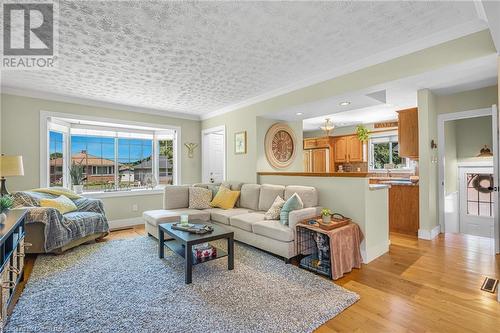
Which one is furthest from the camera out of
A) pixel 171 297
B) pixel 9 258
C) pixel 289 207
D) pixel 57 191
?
pixel 57 191

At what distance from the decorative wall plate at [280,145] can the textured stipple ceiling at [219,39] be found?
126cm

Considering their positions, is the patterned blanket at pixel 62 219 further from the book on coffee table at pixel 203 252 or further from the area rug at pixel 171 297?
the book on coffee table at pixel 203 252

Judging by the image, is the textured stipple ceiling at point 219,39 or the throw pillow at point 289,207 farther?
the throw pillow at point 289,207

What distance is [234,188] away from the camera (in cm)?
482

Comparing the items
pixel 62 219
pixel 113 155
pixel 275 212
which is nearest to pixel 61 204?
pixel 62 219

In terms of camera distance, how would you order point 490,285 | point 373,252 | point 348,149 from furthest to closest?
point 348,149, point 373,252, point 490,285

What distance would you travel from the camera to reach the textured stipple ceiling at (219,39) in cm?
209

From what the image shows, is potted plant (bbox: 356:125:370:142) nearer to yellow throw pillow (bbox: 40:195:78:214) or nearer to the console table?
yellow throw pillow (bbox: 40:195:78:214)

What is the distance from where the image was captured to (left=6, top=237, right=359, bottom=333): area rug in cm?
186

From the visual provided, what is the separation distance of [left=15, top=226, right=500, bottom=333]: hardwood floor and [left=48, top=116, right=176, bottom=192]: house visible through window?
2271mm

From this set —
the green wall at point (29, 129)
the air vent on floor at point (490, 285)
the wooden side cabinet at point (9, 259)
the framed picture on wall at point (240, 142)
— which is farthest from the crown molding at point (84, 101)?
the air vent on floor at point (490, 285)

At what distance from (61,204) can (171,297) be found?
102 inches

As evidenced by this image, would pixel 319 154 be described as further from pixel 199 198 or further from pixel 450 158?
pixel 199 198

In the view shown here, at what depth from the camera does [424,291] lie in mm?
2320
